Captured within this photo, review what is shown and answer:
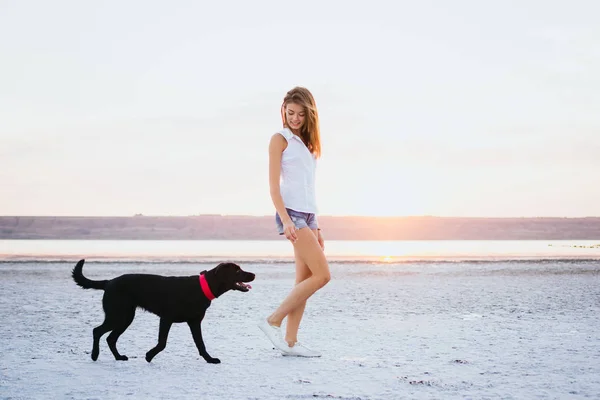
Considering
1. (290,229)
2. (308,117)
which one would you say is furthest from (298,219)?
(308,117)

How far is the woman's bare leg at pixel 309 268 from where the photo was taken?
5.81 m

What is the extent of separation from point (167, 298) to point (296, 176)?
153cm

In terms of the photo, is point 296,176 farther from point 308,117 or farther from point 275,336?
point 275,336

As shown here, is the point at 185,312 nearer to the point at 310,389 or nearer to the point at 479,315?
the point at 310,389

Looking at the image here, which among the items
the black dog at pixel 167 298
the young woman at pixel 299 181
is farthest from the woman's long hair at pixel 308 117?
the black dog at pixel 167 298

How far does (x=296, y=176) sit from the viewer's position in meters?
5.84

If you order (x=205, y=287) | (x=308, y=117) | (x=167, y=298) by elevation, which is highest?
(x=308, y=117)

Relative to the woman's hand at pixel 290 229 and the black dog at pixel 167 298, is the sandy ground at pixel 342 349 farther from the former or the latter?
the woman's hand at pixel 290 229

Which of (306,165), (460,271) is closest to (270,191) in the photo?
(306,165)

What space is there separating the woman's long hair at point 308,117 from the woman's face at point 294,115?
3 cm

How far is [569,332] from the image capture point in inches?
304

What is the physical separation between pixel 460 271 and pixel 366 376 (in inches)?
548

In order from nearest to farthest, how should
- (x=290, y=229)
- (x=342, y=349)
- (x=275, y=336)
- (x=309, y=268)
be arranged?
(x=290, y=229), (x=309, y=268), (x=275, y=336), (x=342, y=349)

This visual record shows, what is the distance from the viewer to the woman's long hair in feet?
19.1
